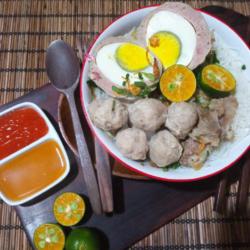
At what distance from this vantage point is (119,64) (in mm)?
1237

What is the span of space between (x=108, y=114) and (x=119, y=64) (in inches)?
8.3

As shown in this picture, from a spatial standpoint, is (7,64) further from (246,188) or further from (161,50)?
(246,188)

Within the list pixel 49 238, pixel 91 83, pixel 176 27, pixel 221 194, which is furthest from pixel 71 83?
pixel 221 194

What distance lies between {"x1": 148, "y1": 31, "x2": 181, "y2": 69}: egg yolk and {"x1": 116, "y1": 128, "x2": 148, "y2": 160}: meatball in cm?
27

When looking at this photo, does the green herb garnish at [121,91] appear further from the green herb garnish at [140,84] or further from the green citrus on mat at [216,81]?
the green citrus on mat at [216,81]

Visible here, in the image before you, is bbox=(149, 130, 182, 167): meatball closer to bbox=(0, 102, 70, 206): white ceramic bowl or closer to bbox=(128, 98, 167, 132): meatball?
bbox=(128, 98, 167, 132): meatball

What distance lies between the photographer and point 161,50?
1.26m

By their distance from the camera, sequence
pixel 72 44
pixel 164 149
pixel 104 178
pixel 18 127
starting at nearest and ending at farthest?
1. pixel 164 149
2. pixel 104 178
3. pixel 18 127
4. pixel 72 44

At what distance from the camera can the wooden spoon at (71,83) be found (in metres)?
1.22

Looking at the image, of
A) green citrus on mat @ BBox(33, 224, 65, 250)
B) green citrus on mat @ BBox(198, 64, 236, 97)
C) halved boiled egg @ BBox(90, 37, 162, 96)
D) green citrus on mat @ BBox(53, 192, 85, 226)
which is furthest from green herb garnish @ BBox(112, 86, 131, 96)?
green citrus on mat @ BBox(33, 224, 65, 250)

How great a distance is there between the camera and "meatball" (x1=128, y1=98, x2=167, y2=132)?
→ 1.13 meters

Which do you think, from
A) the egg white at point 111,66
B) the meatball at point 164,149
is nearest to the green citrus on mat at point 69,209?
the meatball at point 164,149

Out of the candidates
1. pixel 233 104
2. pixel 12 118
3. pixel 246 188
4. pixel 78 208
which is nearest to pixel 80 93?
pixel 12 118

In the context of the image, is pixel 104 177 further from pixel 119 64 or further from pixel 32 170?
pixel 119 64
